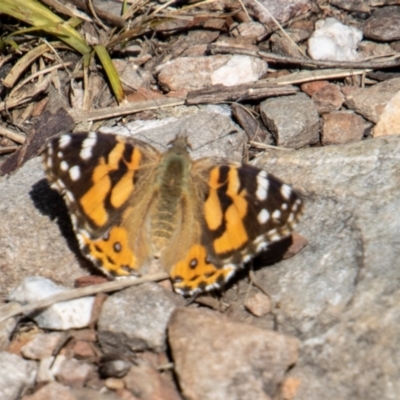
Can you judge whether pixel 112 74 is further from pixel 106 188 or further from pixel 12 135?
pixel 106 188

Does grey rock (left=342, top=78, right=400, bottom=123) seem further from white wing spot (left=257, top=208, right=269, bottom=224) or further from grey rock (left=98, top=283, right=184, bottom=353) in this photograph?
grey rock (left=98, top=283, right=184, bottom=353)

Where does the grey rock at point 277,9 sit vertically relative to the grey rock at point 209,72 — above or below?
above

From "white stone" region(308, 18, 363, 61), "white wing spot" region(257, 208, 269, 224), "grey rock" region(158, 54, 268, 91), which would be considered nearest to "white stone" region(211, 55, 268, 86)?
"grey rock" region(158, 54, 268, 91)

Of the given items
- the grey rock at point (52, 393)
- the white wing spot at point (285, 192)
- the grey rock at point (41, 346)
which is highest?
the white wing spot at point (285, 192)

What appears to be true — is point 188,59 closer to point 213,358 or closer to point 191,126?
point 191,126

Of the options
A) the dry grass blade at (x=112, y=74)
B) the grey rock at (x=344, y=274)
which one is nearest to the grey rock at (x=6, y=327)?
the grey rock at (x=344, y=274)

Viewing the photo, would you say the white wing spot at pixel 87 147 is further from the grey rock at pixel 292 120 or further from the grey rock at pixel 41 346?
the grey rock at pixel 292 120

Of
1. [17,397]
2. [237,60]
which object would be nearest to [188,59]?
[237,60]
